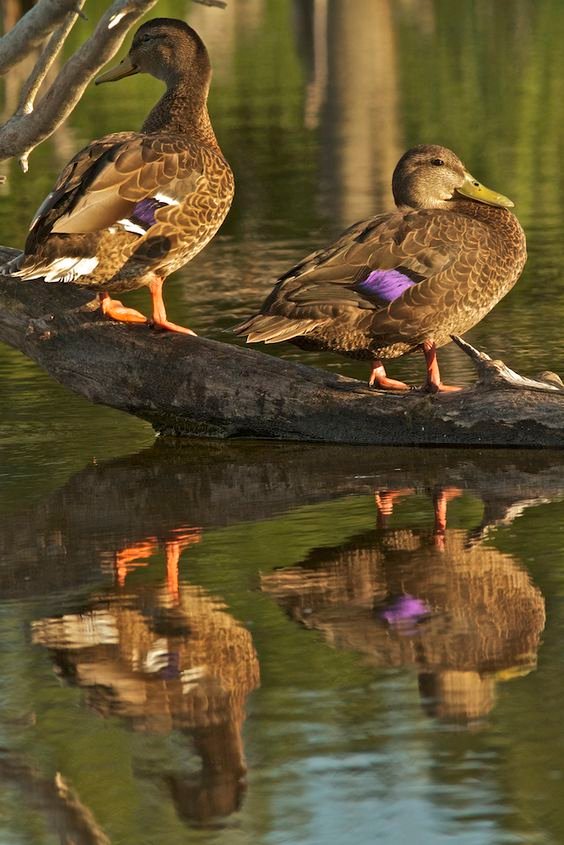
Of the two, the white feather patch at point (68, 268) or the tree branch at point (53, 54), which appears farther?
the white feather patch at point (68, 268)

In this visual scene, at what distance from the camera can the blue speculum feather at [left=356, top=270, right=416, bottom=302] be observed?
30.8 ft

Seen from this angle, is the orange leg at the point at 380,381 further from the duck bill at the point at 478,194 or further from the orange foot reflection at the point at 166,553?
the orange foot reflection at the point at 166,553

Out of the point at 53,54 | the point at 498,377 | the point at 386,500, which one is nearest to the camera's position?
the point at 386,500

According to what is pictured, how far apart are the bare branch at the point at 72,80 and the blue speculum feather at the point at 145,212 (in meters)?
0.58

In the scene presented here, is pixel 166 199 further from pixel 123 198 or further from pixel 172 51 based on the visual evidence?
pixel 172 51

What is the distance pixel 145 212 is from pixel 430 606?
3208mm

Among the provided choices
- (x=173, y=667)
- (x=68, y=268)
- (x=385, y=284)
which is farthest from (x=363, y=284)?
(x=173, y=667)

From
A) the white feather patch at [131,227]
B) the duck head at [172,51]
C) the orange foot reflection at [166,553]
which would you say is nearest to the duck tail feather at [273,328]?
the white feather patch at [131,227]

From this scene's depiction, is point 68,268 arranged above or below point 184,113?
below

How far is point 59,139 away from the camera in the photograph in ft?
91.1

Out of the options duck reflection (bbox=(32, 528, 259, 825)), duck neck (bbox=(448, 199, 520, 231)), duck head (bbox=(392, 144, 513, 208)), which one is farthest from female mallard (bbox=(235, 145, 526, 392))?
duck reflection (bbox=(32, 528, 259, 825))

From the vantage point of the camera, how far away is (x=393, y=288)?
9.42 metres

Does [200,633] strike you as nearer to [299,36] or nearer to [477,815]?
[477,815]

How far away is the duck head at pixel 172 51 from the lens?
33.8ft
